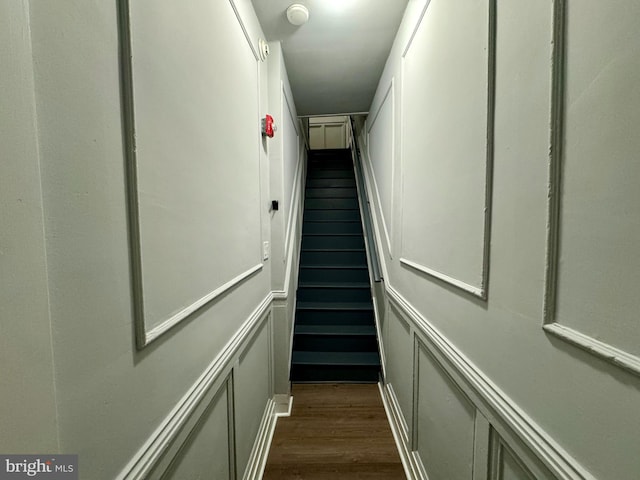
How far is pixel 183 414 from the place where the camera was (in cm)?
71

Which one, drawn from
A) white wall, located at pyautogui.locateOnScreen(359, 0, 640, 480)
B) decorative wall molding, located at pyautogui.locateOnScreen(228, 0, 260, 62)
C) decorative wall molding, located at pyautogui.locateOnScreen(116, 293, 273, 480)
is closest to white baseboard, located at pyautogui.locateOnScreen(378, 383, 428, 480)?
white wall, located at pyautogui.locateOnScreen(359, 0, 640, 480)

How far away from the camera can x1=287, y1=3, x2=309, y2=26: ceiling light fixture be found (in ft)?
4.92

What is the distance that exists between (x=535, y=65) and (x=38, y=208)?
3.15ft

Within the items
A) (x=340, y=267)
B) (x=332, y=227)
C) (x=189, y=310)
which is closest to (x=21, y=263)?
(x=189, y=310)

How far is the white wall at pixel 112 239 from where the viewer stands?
0.35 metres

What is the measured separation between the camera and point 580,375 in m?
0.52

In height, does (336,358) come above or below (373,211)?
below

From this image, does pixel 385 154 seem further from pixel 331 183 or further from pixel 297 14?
pixel 331 183

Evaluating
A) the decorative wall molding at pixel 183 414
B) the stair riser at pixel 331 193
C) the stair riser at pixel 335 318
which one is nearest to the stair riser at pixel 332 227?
the stair riser at pixel 331 193

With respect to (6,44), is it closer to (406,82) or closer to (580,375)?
(580,375)

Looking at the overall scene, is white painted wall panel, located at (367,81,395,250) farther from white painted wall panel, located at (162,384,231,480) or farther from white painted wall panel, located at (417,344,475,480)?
white painted wall panel, located at (162,384,231,480)

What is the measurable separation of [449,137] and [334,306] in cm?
198

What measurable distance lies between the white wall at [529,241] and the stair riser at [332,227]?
2192 millimetres

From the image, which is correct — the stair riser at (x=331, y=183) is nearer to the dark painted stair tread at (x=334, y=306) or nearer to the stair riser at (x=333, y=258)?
the stair riser at (x=333, y=258)
